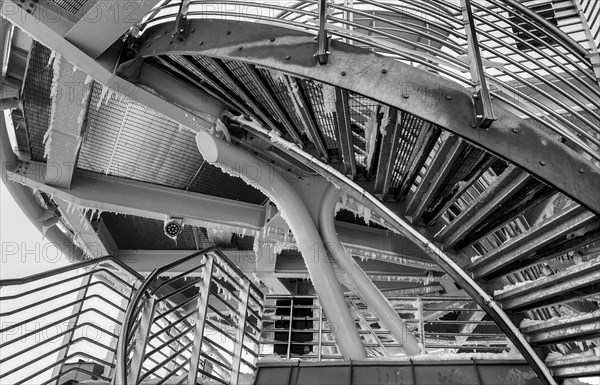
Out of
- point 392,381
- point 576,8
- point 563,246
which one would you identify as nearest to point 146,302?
point 392,381

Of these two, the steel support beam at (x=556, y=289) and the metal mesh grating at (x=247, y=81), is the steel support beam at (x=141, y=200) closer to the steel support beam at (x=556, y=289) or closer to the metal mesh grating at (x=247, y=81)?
the metal mesh grating at (x=247, y=81)

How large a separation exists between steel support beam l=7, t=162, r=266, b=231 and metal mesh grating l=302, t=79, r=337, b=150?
309cm

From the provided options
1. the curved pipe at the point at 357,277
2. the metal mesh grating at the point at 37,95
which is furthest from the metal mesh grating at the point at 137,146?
the curved pipe at the point at 357,277

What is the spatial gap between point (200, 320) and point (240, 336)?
668 mm

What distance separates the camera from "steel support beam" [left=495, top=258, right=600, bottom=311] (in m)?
3.35

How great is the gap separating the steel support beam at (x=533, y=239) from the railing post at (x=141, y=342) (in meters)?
2.62

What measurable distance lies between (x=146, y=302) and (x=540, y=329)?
120 inches

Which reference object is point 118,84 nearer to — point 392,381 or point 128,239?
point 392,381

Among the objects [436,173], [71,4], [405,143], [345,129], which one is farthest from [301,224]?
[71,4]

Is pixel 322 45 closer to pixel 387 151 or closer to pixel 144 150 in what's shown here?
pixel 387 151

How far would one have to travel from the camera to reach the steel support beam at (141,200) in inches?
292

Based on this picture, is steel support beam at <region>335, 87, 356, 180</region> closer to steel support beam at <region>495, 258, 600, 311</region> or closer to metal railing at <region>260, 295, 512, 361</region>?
steel support beam at <region>495, 258, 600, 311</region>

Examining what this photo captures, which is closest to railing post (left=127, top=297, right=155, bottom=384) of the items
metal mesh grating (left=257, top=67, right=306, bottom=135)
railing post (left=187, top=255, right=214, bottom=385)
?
railing post (left=187, top=255, right=214, bottom=385)

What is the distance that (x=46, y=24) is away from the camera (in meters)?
5.03
